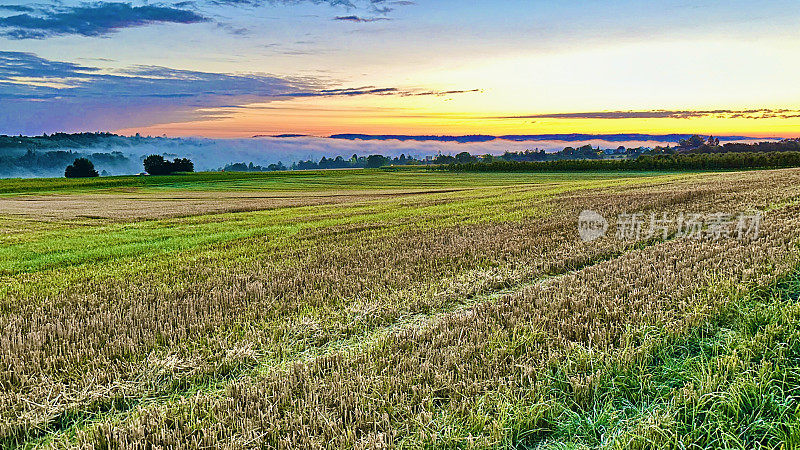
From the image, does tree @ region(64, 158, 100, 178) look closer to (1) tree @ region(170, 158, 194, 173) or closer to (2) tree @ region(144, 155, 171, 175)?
(2) tree @ region(144, 155, 171, 175)

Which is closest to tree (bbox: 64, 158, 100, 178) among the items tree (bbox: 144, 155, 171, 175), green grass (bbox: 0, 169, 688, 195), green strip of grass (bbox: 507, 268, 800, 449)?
tree (bbox: 144, 155, 171, 175)

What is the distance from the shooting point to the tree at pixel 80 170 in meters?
115

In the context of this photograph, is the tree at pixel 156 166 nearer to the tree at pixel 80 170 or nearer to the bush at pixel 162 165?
the bush at pixel 162 165

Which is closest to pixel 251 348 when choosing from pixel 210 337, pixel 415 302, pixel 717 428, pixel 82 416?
pixel 210 337

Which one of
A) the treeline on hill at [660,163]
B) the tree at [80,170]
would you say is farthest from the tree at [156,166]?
the treeline on hill at [660,163]

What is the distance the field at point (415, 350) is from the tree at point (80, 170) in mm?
125176

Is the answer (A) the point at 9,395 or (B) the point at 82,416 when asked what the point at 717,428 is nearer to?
(B) the point at 82,416

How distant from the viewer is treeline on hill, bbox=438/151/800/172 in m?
90.4

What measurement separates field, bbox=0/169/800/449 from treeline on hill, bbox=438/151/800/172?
10048 cm

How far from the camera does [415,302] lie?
302 inches

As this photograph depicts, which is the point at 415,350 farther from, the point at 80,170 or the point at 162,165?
the point at 80,170

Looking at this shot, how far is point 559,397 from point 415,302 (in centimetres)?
350

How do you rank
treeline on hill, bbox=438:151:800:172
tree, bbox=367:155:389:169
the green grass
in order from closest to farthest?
the green grass < treeline on hill, bbox=438:151:800:172 < tree, bbox=367:155:389:169

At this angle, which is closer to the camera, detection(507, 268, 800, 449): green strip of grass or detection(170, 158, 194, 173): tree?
detection(507, 268, 800, 449): green strip of grass
